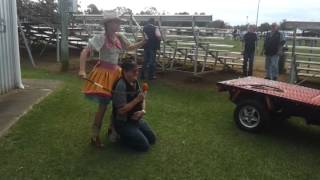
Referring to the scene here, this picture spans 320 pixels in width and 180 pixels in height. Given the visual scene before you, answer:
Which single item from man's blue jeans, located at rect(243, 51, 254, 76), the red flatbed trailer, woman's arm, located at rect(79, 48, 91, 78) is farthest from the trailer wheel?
man's blue jeans, located at rect(243, 51, 254, 76)

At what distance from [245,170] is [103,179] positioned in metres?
1.75

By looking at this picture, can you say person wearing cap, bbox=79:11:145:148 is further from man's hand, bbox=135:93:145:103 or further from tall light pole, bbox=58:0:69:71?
tall light pole, bbox=58:0:69:71

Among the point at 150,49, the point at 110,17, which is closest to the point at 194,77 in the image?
the point at 150,49

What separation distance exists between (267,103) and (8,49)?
551 cm

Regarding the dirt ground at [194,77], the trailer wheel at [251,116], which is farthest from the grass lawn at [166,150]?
the dirt ground at [194,77]

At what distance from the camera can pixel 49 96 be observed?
29.6ft

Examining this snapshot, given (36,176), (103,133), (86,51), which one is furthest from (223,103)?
(36,176)

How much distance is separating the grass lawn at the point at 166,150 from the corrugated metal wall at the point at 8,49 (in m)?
1.36

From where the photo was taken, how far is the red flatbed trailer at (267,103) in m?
6.40

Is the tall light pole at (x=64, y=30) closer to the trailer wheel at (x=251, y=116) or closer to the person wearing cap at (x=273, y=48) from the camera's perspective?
the person wearing cap at (x=273, y=48)

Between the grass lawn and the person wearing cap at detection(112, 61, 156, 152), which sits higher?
the person wearing cap at detection(112, 61, 156, 152)

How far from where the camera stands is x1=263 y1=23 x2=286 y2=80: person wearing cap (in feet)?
37.8

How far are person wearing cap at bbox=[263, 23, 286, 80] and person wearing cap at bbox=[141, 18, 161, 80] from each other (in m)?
2.89

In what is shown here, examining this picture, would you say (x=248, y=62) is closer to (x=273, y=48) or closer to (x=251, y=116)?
(x=273, y=48)
